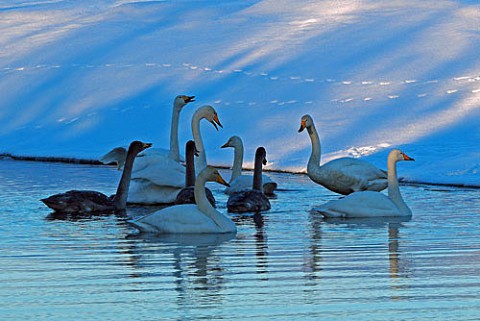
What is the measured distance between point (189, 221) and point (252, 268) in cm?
189

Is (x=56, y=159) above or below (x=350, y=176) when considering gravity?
above

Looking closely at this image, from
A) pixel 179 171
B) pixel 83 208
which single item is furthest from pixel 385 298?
pixel 179 171

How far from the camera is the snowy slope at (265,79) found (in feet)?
52.7

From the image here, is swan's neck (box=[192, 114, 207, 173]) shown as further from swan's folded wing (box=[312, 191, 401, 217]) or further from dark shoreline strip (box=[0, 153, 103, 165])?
dark shoreline strip (box=[0, 153, 103, 165])

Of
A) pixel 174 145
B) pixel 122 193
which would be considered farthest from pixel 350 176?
pixel 122 193

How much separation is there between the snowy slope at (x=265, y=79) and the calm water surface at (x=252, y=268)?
417 cm

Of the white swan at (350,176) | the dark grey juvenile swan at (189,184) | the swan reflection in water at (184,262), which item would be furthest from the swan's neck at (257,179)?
the swan reflection in water at (184,262)

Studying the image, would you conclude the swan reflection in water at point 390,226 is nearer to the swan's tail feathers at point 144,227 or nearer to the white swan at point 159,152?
the swan's tail feathers at point 144,227

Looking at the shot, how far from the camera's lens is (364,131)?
16203 millimetres

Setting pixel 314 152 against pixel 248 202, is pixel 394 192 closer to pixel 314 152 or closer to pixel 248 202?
pixel 248 202

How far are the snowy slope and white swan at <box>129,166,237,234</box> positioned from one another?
464 cm

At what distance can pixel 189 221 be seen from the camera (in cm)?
952

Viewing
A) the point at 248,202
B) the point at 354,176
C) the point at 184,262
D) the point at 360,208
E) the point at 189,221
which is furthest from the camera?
the point at 354,176

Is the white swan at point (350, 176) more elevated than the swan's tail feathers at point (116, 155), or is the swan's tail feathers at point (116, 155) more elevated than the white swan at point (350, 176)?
the swan's tail feathers at point (116, 155)
